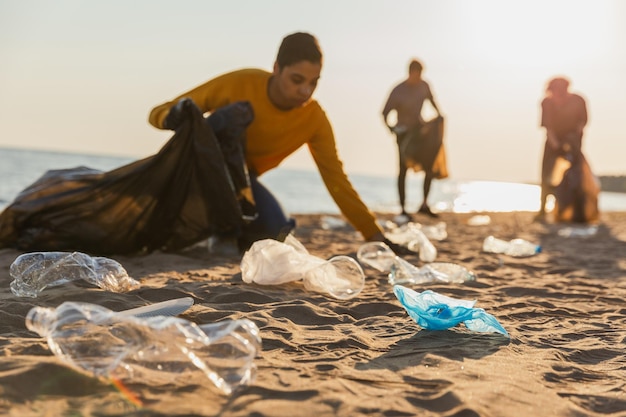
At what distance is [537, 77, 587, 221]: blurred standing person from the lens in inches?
331

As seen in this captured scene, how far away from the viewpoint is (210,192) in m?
3.62

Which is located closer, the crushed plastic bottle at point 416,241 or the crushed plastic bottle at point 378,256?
the crushed plastic bottle at point 378,256

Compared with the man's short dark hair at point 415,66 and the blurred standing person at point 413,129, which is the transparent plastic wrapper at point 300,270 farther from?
the man's short dark hair at point 415,66

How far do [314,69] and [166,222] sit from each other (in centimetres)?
117

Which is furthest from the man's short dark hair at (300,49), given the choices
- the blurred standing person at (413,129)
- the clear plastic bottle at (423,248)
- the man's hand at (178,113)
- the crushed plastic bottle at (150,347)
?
the blurred standing person at (413,129)


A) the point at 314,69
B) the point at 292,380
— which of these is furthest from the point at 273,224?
the point at 292,380

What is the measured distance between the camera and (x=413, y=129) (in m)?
7.99

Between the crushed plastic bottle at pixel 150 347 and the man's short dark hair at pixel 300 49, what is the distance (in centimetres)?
218

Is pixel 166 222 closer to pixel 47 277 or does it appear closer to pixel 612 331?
pixel 47 277

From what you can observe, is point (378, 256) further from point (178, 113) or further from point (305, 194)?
point (305, 194)

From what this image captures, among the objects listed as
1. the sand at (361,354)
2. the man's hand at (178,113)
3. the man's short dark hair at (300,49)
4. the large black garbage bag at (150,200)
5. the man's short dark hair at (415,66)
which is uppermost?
the man's short dark hair at (415,66)

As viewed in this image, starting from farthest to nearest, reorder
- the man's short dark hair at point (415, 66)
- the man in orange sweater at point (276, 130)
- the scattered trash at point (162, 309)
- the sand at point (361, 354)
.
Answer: the man's short dark hair at point (415, 66)
the man in orange sweater at point (276, 130)
the scattered trash at point (162, 309)
the sand at point (361, 354)

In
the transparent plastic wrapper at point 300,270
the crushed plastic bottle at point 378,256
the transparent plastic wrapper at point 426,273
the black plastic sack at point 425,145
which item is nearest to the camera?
the transparent plastic wrapper at point 300,270

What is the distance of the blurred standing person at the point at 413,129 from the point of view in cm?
782
